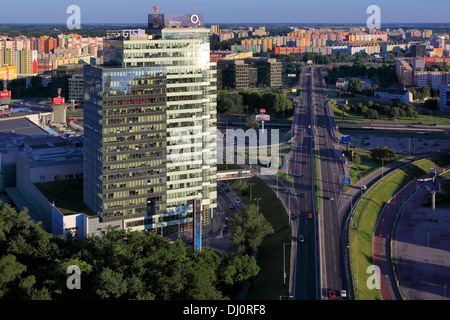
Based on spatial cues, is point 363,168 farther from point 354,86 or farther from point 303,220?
Answer: point 354,86

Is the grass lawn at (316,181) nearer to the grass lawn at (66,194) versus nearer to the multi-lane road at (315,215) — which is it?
the multi-lane road at (315,215)


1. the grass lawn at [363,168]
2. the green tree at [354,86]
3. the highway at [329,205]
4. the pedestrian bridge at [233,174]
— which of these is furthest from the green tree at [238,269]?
the green tree at [354,86]

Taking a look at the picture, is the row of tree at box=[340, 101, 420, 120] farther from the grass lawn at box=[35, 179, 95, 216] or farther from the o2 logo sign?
the grass lawn at box=[35, 179, 95, 216]

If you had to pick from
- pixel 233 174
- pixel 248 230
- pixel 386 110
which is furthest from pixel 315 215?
pixel 386 110

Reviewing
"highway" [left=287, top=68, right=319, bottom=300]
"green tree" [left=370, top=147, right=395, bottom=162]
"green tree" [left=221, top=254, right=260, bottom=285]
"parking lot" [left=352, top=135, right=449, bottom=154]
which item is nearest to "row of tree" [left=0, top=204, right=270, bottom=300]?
"green tree" [left=221, top=254, right=260, bottom=285]

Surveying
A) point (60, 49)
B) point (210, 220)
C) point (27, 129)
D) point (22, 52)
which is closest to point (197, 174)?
point (210, 220)

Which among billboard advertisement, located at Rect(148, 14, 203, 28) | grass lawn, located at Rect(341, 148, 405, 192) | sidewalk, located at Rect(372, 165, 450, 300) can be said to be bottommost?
sidewalk, located at Rect(372, 165, 450, 300)
